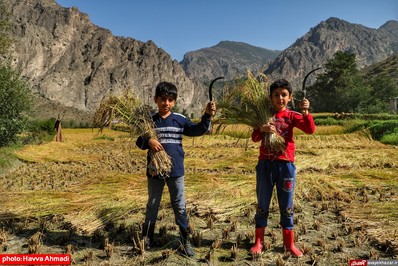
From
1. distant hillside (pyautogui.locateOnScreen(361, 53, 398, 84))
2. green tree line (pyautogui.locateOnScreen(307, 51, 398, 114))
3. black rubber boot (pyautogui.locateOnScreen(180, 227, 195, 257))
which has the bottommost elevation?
black rubber boot (pyautogui.locateOnScreen(180, 227, 195, 257))

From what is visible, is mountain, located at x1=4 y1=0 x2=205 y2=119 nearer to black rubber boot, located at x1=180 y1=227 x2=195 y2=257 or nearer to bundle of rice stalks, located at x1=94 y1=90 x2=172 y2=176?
bundle of rice stalks, located at x1=94 y1=90 x2=172 y2=176

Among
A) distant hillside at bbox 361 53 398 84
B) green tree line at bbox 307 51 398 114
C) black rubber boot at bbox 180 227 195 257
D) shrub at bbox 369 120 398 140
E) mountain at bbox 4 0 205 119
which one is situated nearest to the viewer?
black rubber boot at bbox 180 227 195 257

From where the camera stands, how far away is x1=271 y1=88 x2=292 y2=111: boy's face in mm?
3748

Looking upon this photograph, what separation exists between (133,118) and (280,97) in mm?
1857

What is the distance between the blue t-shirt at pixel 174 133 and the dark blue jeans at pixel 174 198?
10 cm

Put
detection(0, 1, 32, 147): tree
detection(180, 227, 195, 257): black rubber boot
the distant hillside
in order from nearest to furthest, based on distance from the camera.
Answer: detection(180, 227, 195, 257): black rubber boot, detection(0, 1, 32, 147): tree, the distant hillside

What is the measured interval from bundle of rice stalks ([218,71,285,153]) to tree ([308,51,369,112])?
51.5 m

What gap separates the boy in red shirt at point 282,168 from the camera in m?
3.64

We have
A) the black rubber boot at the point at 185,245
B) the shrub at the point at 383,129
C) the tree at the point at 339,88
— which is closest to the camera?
the black rubber boot at the point at 185,245

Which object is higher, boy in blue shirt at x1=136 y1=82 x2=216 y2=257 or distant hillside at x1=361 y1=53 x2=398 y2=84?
distant hillside at x1=361 y1=53 x2=398 y2=84

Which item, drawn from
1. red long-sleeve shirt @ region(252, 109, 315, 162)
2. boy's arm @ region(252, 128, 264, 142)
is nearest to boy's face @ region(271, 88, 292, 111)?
red long-sleeve shirt @ region(252, 109, 315, 162)

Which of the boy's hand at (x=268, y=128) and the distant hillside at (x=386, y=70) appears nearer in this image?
the boy's hand at (x=268, y=128)

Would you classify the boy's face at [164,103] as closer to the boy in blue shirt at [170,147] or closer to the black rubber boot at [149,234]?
the boy in blue shirt at [170,147]

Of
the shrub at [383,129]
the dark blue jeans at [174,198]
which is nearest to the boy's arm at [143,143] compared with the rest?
the dark blue jeans at [174,198]
